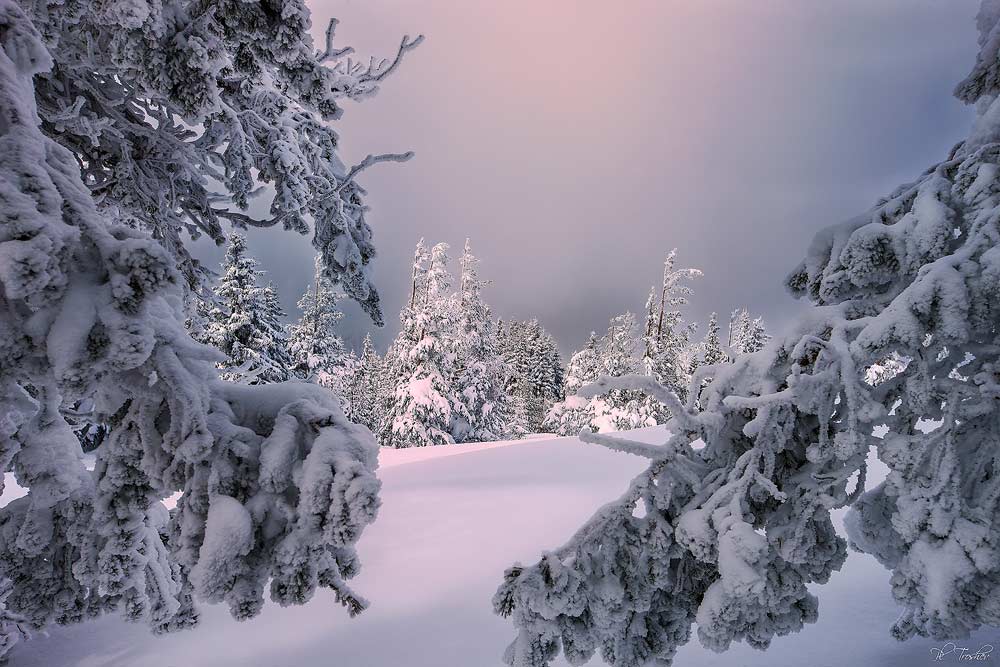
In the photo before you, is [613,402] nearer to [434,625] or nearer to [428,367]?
[428,367]

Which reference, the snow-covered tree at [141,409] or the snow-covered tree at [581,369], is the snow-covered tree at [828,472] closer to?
the snow-covered tree at [141,409]

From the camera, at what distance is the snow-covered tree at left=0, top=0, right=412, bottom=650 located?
1455 mm

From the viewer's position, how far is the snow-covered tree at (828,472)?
7.49ft

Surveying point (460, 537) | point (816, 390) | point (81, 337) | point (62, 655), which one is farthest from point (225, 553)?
point (460, 537)

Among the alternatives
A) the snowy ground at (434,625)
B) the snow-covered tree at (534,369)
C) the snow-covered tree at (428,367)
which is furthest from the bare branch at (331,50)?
the snow-covered tree at (534,369)

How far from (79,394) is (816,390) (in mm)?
2962

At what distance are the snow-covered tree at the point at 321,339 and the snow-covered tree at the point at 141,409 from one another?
996 inches

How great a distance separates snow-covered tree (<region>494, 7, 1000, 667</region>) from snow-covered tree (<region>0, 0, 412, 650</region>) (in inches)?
59.2

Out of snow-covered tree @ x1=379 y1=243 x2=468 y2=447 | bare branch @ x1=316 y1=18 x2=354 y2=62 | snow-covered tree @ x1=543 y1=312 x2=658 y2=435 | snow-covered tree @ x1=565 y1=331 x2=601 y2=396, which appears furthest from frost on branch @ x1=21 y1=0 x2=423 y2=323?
snow-covered tree @ x1=565 y1=331 x2=601 y2=396

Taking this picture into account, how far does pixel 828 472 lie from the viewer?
267 cm

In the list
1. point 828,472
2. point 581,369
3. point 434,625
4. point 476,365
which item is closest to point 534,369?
point 581,369

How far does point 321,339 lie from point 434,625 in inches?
1009

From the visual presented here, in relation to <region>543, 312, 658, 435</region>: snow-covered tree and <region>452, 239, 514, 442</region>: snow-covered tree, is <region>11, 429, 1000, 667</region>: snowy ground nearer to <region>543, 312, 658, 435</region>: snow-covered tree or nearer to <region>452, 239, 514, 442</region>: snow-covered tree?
<region>543, 312, 658, 435</region>: snow-covered tree

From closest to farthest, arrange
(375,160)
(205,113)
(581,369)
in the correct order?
(205,113)
(375,160)
(581,369)
